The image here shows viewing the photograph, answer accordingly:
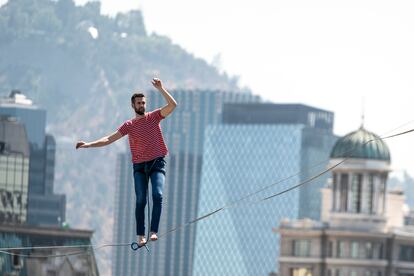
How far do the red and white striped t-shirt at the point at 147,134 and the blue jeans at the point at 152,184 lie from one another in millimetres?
233

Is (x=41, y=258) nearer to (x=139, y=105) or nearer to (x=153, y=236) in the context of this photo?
(x=153, y=236)

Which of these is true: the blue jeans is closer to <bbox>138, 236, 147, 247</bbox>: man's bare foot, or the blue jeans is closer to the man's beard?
<bbox>138, 236, 147, 247</bbox>: man's bare foot

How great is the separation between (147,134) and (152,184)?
2.75 ft

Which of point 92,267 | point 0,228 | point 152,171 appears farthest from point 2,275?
point 152,171

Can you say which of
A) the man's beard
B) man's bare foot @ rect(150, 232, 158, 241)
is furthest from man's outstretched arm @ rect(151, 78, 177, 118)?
man's bare foot @ rect(150, 232, 158, 241)

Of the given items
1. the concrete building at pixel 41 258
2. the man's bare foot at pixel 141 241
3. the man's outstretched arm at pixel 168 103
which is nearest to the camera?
the man's outstretched arm at pixel 168 103

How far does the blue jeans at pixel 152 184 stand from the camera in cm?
4222

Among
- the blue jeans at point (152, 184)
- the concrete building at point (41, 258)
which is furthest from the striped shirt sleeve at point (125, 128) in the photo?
the concrete building at point (41, 258)

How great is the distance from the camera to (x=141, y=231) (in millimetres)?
42375

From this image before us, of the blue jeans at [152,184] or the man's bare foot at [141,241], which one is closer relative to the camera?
the man's bare foot at [141,241]

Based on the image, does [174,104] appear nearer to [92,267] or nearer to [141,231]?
[141,231]

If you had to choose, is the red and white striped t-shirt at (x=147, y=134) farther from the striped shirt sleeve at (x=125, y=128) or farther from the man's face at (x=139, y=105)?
the man's face at (x=139, y=105)

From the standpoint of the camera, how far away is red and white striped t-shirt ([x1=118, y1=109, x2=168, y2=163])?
138ft

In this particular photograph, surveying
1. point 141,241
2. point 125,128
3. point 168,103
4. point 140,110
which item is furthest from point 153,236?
point 168,103
